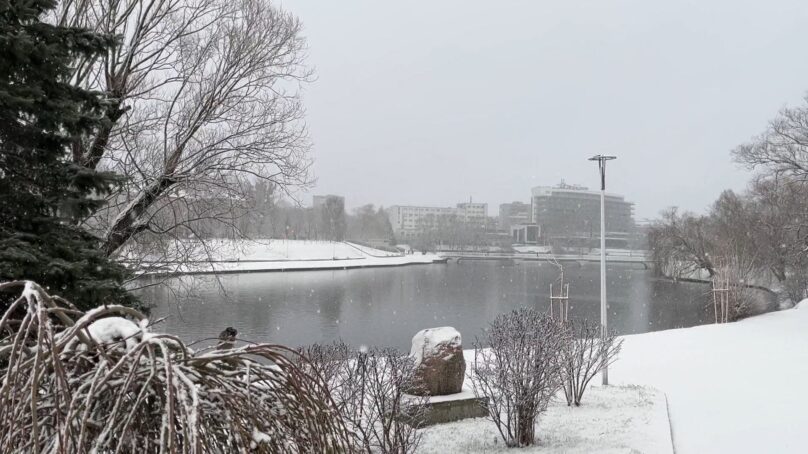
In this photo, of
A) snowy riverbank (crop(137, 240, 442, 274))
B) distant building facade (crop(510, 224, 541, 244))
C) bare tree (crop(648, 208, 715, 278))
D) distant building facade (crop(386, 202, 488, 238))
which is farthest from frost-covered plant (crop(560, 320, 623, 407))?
distant building facade (crop(386, 202, 488, 238))

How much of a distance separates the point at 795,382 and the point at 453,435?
309 inches

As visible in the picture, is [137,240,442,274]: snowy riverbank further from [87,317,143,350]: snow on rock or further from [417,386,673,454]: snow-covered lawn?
[87,317,143,350]: snow on rock

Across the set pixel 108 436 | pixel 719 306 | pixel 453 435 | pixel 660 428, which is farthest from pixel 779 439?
pixel 719 306

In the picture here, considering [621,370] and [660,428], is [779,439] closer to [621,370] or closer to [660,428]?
[660,428]

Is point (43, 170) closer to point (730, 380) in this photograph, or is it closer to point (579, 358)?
point (579, 358)

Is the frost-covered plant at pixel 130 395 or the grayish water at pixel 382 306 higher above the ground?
the frost-covered plant at pixel 130 395

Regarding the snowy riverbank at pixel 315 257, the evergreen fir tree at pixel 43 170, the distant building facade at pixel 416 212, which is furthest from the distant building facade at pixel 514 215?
the evergreen fir tree at pixel 43 170

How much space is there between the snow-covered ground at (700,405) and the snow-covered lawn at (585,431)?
0.04 ft

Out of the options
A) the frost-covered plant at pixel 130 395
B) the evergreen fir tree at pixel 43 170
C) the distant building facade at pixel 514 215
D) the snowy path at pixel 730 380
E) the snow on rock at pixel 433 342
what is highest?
the distant building facade at pixel 514 215

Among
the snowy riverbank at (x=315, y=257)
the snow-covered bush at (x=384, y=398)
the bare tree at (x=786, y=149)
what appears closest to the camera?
the snow-covered bush at (x=384, y=398)

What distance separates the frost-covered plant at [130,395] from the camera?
1304 millimetres

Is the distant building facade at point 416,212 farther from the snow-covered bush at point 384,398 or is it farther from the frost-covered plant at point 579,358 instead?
the snow-covered bush at point 384,398

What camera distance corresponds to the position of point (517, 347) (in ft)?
23.0

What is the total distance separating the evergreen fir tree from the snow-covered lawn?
4339 millimetres
